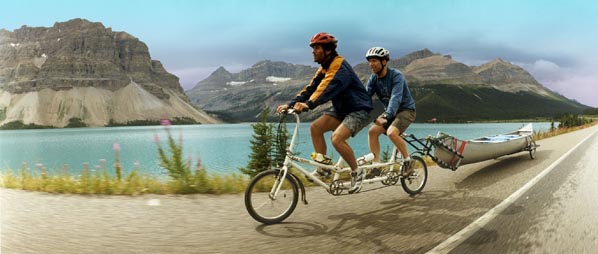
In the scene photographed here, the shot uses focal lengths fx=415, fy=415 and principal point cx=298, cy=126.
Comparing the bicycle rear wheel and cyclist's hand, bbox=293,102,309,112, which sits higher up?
cyclist's hand, bbox=293,102,309,112

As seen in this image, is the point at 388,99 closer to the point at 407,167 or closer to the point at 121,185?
the point at 407,167

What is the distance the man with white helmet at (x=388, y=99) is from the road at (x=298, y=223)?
3.12 ft

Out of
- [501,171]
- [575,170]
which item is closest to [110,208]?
[501,171]

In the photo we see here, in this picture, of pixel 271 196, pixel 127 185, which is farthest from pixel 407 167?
pixel 127 185

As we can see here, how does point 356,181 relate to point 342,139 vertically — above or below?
below

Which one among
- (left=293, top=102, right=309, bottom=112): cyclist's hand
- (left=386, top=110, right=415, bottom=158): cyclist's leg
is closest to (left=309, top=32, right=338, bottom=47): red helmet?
(left=293, top=102, right=309, bottom=112): cyclist's hand

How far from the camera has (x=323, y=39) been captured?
18.0ft

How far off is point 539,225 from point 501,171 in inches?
230

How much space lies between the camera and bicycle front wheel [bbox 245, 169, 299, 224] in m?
5.05

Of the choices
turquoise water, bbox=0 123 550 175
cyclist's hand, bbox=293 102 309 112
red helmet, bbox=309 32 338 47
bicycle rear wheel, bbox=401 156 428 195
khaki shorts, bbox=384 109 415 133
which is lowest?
turquoise water, bbox=0 123 550 175

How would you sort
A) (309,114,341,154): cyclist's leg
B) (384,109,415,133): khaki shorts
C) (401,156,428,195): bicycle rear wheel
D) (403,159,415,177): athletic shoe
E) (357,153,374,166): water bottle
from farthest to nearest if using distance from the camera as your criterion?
(384,109,415,133): khaki shorts → (401,156,428,195): bicycle rear wheel → (403,159,415,177): athletic shoe → (357,153,374,166): water bottle → (309,114,341,154): cyclist's leg

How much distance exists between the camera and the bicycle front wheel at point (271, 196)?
5.05m

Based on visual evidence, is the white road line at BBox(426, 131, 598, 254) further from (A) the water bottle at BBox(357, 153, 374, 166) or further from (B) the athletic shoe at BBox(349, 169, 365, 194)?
(A) the water bottle at BBox(357, 153, 374, 166)

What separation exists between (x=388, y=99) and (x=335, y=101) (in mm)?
1734
